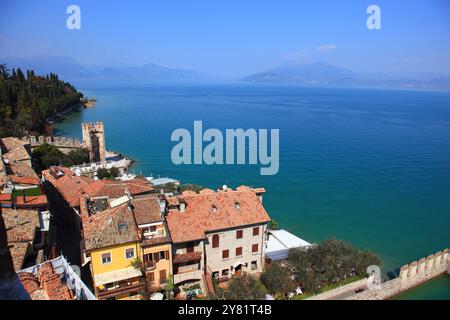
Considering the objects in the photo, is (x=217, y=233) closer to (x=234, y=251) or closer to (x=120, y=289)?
(x=234, y=251)

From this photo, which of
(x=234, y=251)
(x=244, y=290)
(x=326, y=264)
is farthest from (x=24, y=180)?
(x=326, y=264)

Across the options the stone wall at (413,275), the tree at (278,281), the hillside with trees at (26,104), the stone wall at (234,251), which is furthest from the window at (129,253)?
the hillside with trees at (26,104)

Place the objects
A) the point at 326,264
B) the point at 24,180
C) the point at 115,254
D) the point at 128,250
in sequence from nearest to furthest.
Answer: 1. the point at 115,254
2. the point at 128,250
3. the point at 326,264
4. the point at 24,180

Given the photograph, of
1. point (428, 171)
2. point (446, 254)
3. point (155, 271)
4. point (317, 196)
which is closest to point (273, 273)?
point (155, 271)

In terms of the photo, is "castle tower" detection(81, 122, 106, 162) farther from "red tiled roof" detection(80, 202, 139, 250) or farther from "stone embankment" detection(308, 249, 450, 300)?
"stone embankment" detection(308, 249, 450, 300)

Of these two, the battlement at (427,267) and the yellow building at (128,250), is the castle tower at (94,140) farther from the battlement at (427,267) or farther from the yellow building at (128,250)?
the battlement at (427,267)

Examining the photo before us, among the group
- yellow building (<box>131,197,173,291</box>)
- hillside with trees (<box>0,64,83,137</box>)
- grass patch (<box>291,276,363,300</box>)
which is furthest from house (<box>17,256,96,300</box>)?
hillside with trees (<box>0,64,83,137</box>)

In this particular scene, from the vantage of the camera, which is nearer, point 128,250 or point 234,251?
point 128,250
